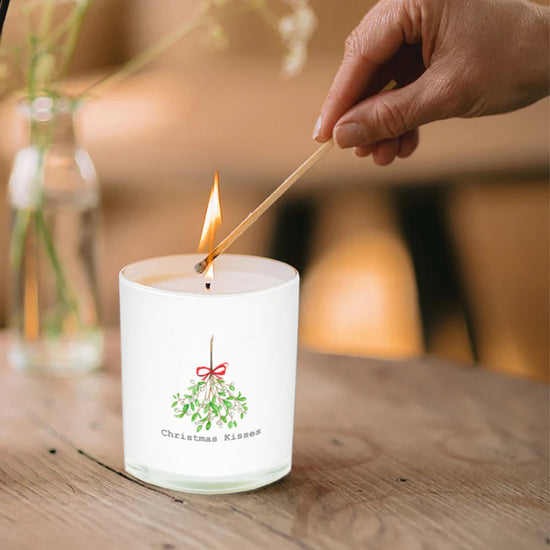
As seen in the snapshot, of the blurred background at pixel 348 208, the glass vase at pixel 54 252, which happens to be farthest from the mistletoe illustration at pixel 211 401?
the blurred background at pixel 348 208

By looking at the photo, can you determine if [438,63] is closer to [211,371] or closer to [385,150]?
[385,150]

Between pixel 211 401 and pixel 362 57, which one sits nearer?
pixel 211 401

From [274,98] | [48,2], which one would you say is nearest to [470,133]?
[274,98]

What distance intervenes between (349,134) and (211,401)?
27 cm

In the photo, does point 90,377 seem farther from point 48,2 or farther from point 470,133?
point 470,133

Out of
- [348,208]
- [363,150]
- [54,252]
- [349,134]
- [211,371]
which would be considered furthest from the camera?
[348,208]

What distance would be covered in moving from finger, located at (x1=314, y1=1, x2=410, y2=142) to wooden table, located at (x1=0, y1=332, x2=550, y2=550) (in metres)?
0.28

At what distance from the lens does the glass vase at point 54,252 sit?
926 mm

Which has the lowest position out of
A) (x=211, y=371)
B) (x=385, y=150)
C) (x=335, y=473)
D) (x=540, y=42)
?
(x=335, y=473)

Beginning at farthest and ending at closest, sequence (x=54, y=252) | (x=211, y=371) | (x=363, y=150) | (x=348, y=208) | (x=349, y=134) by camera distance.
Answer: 1. (x=348, y=208)
2. (x=54, y=252)
3. (x=363, y=150)
4. (x=349, y=134)
5. (x=211, y=371)

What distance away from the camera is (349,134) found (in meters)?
0.73

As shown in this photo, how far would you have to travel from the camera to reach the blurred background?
6.04 ft

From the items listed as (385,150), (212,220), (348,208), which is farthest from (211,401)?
(348,208)

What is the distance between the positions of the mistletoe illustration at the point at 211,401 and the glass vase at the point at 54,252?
35 cm
